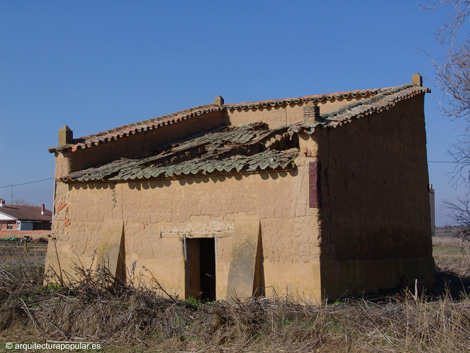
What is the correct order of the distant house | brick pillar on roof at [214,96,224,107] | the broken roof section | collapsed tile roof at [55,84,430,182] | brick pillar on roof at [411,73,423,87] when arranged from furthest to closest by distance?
the distant house
brick pillar on roof at [214,96,224,107]
brick pillar on roof at [411,73,423,87]
the broken roof section
collapsed tile roof at [55,84,430,182]

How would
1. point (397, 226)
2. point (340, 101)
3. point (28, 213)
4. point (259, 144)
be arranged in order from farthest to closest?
point (28, 213) → point (340, 101) → point (259, 144) → point (397, 226)

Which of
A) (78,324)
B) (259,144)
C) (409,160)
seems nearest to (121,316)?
(78,324)

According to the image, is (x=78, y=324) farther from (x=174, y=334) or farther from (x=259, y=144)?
(x=259, y=144)

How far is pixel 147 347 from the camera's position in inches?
359

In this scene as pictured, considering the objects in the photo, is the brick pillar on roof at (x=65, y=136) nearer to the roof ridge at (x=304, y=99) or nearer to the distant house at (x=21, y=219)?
the roof ridge at (x=304, y=99)

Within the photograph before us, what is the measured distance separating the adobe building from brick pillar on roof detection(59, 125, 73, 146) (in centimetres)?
4

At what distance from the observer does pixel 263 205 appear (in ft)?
36.0

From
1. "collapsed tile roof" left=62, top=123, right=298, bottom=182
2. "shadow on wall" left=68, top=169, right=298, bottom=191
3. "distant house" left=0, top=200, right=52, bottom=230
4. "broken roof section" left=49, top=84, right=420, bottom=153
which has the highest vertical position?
"broken roof section" left=49, top=84, right=420, bottom=153

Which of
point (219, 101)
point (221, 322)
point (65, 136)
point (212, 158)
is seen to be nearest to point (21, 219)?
point (219, 101)

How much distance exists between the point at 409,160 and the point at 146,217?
7.39 metres

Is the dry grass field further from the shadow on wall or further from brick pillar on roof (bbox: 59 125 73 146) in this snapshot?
brick pillar on roof (bbox: 59 125 73 146)

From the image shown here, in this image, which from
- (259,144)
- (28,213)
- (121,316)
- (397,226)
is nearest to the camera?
(121,316)

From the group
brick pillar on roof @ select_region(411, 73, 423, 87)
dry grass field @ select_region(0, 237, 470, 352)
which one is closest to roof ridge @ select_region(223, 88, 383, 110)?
brick pillar on roof @ select_region(411, 73, 423, 87)

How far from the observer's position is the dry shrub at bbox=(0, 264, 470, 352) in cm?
805
